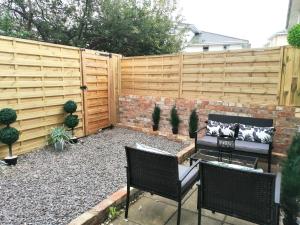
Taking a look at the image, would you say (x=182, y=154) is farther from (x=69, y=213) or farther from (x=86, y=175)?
(x=69, y=213)

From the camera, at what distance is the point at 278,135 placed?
15.0 ft

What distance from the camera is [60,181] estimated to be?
340cm

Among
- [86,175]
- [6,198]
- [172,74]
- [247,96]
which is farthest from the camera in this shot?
[172,74]

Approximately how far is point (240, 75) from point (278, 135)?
4.66ft

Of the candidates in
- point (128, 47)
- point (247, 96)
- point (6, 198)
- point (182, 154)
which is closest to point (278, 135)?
point (247, 96)

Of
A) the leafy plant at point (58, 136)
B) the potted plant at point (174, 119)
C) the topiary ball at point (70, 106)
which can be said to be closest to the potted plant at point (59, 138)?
the leafy plant at point (58, 136)

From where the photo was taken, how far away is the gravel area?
8.43ft

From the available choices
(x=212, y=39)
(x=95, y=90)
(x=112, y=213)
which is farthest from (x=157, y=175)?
(x=212, y=39)

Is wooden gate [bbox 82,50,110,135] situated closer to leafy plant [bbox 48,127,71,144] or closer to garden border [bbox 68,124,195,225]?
leafy plant [bbox 48,127,71,144]

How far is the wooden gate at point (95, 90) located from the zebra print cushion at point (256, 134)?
145 inches

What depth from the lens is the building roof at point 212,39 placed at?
20.5 meters

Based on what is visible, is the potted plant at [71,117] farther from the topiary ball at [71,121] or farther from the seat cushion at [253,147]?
the seat cushion at [253,147]

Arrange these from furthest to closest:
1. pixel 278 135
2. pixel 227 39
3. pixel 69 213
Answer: pixel 227 39, pixel 278 135, pixel 69 213

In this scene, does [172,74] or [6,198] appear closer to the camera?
[6,198]
